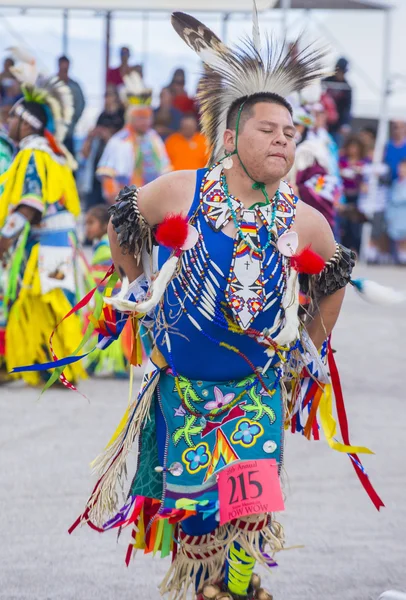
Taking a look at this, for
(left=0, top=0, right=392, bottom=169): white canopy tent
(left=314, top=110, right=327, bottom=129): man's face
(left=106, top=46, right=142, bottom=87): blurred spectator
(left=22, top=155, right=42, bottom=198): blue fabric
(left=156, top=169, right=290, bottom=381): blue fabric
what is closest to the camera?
(left=156, top=169, right=290, bottom=381): blue fabric

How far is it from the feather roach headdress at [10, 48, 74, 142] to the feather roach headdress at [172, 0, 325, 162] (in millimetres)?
3538

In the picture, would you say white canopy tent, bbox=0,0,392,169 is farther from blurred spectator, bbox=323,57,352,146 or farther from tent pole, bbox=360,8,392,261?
blurred spectator, bbox=323,57,352,146

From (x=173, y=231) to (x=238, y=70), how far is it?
567mm

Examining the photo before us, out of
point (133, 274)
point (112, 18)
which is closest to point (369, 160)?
point (112, 18)

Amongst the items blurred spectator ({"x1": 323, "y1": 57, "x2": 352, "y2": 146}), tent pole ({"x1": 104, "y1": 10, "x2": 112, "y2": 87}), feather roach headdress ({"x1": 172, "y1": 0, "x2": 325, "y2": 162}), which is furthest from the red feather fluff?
blurred spectator ({"x1": 323, "y1": 57, "x2": 352, "y2": 146})

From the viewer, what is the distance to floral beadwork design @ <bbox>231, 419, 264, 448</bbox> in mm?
3447

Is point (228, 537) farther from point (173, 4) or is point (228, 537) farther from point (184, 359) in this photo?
point (173, 4)

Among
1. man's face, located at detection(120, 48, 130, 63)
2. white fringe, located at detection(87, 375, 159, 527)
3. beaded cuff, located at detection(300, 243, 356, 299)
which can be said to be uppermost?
man's face, located at detection(120, 48, 130, 63)

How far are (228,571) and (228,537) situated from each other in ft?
0.39

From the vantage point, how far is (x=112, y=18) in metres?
15.8

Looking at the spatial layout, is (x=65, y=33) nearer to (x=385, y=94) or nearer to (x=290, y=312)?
(x=385, y=94)

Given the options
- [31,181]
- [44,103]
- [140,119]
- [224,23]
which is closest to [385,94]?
[224,23]

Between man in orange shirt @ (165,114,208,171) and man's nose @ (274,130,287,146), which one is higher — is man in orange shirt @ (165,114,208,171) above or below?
below

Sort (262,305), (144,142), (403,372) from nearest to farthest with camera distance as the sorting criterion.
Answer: (262,305) < (403,372) < (144,142)
